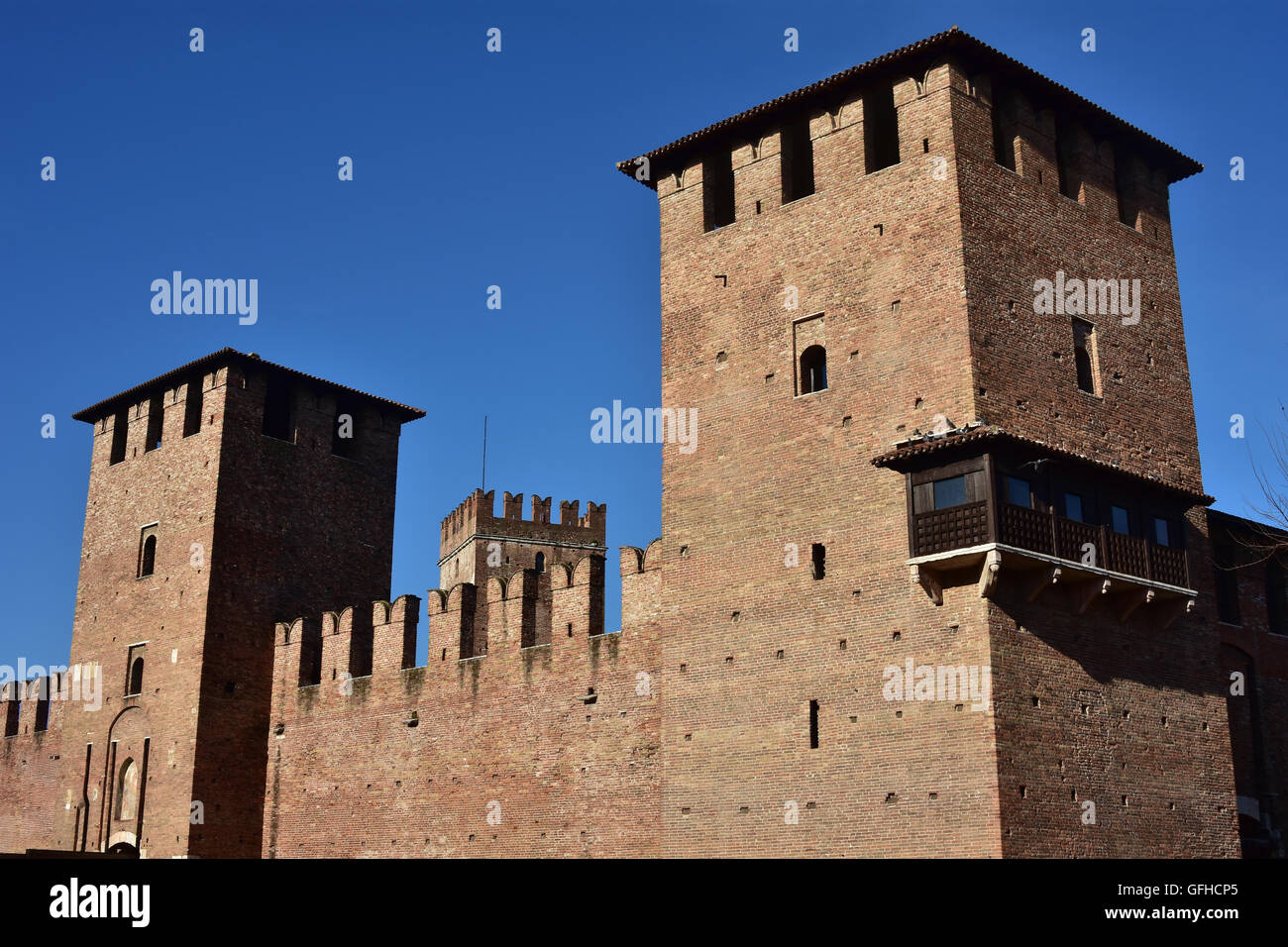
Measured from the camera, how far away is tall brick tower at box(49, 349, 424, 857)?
25.0m

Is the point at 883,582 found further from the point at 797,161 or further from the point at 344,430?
the point at 344,430

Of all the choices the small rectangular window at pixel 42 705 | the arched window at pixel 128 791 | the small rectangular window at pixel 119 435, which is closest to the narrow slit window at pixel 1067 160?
the arched window at pixel 128 791

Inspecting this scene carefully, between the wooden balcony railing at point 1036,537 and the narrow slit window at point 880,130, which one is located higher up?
the narrow slit window at point 880,130

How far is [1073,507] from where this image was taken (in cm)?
1579

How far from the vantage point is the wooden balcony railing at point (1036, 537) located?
1480 cm

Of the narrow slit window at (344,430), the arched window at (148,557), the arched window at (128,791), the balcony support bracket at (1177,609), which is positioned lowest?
the arched window at (128,791)

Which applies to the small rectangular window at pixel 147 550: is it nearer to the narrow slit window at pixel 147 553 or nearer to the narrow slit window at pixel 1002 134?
the narrow slit window at pixel 147 553

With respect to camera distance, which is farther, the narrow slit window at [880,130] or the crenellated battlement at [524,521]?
the crenellated battlement at [524,521]

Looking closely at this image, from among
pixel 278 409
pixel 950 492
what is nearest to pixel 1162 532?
pixel 950 492

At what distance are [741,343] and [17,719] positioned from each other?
2252 cm

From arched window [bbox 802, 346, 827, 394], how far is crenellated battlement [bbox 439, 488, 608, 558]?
27118mm

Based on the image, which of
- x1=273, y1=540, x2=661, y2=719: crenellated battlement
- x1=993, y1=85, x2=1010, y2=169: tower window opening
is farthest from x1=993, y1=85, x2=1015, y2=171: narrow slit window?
x1=273, y1=540, x2=661, y2=719: crenellated battlement

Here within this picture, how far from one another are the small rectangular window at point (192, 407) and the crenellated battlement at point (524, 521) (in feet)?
55.8
